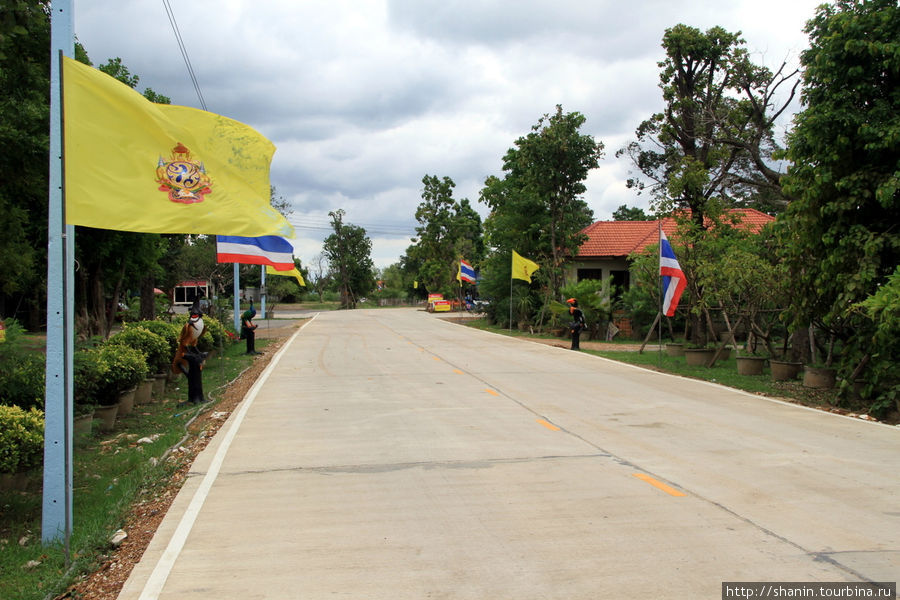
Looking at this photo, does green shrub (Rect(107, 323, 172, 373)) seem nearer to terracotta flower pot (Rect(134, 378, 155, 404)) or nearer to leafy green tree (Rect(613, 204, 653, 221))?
terracotta flower pot (Rect(134, 378, 155, 404))

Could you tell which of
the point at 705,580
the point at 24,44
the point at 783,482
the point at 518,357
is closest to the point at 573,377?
the point at 518,357

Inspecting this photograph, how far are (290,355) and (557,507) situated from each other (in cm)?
1634

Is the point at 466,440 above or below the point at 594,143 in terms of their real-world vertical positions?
below

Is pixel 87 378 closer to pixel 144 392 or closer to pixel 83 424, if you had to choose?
pixel 83 424

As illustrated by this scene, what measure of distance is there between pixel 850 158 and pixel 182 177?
36.6ft

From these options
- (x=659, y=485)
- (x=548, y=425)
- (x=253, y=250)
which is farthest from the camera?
(x=253, y=250)

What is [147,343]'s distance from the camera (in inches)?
533

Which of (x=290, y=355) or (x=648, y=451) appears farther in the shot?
(x=290, y=355)

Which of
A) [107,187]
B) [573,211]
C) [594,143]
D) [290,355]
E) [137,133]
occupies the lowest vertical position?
[290,355]

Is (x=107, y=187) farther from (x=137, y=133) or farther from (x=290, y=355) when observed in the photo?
(x=290, y=355)

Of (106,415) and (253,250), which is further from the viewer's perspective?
(253,250)

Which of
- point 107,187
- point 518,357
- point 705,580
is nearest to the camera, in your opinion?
point 705,580

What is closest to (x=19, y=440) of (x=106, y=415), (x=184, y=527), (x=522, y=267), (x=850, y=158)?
(x=184, y=527)

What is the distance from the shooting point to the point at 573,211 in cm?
3234
